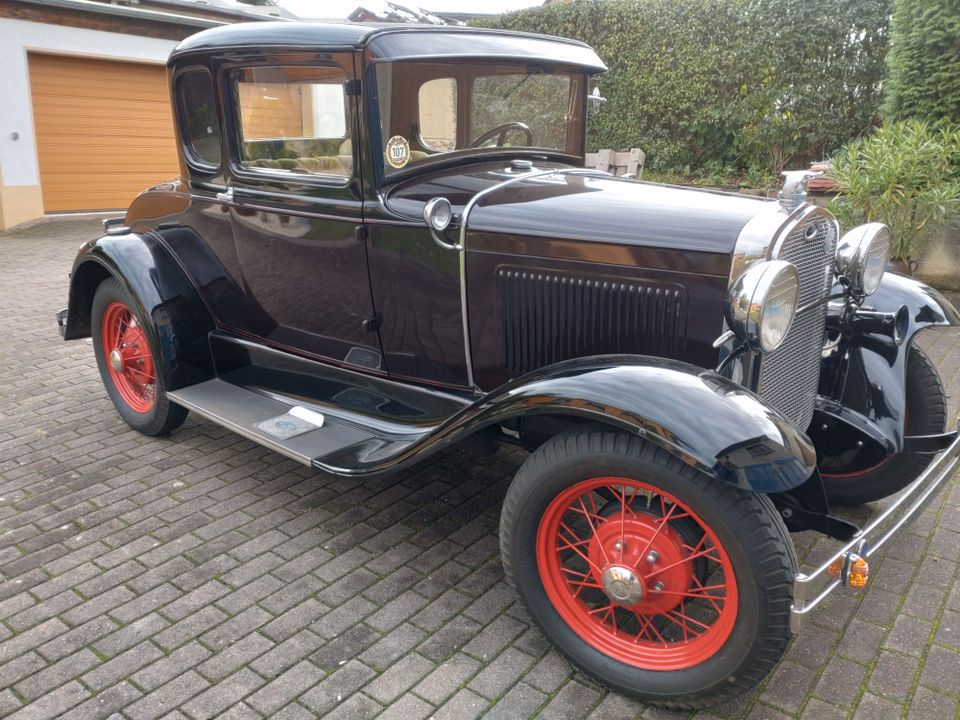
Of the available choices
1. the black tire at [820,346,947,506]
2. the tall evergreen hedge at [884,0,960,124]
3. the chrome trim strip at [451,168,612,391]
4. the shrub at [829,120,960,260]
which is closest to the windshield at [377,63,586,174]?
the chrome trim strip at [451,168,612,391]

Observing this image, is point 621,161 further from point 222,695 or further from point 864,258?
point 222,695

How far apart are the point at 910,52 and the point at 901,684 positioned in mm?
6394

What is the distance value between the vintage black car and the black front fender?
0.03 ft

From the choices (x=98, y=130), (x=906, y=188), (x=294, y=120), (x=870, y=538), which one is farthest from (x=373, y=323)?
(x=98, y=130)

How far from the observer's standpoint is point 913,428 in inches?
118

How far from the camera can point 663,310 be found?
243 cm

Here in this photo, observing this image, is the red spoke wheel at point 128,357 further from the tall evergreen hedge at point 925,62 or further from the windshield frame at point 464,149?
the tall evergreen hedge at point 925,62

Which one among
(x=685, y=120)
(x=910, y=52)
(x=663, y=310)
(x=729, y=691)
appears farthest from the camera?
(x=685, y=120)

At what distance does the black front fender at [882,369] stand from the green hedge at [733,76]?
6589 millimetres

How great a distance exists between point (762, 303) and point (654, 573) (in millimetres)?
828

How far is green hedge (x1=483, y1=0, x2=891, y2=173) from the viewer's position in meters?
8.54

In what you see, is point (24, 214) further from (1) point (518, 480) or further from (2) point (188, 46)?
(1) point (518, 480)

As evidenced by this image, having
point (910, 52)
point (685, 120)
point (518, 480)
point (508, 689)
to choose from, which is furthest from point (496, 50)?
point (685, 120)

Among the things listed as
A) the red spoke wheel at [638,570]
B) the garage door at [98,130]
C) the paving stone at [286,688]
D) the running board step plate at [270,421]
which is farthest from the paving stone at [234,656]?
the garage door at [98,130]
